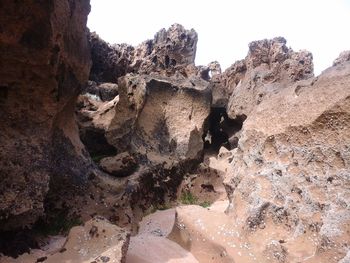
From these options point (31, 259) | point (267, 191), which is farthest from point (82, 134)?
point (267, 191)

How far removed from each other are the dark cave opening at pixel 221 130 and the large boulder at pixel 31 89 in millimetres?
6581

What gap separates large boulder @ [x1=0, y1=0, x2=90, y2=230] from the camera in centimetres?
400

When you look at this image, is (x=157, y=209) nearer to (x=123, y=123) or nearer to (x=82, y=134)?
(x=123, y=123)

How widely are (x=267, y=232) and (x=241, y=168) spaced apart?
116 centimetres

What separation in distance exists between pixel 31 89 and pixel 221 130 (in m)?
8.28

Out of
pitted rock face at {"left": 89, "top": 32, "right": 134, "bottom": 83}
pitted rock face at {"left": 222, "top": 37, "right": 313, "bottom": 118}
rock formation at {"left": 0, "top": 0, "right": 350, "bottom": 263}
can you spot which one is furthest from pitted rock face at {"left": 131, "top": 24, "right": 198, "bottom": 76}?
rock formation at {"left": 0, "top": 0, "right": 350, "bottom": 263}

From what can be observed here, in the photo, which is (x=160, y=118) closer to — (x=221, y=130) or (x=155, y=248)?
(x=155, y=248)

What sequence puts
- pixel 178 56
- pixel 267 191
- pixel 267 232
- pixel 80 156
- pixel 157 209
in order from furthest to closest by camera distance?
pixel 178 56 < pixel 157 209 < pixel 80 156 < pixel 267 191 < pixel 267 232

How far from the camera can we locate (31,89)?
179 inches

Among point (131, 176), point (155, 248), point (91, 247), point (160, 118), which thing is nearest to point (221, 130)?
point (160, 118)

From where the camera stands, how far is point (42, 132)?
4.76 meters

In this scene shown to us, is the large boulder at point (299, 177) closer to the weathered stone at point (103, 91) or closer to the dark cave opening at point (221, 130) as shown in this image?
the dark cave opening at point (221, 130)

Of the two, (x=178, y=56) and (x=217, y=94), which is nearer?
(x=217, y=94)

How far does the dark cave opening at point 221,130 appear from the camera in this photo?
1092cm
